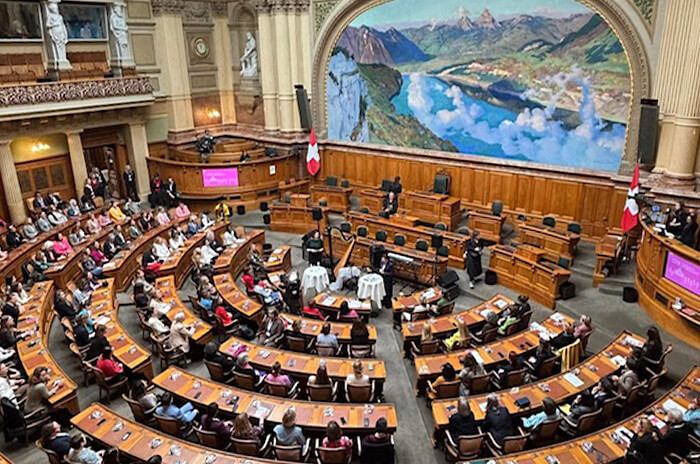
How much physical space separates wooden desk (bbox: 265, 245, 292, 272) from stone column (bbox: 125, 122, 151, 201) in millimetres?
9617

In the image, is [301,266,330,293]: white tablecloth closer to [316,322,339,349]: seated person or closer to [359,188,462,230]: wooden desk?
[316,322,339,349]: seated person

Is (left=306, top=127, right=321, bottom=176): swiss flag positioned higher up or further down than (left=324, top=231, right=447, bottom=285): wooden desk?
higher up

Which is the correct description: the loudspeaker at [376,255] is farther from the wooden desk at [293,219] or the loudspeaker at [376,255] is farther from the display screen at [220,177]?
the display screen at [220,177]

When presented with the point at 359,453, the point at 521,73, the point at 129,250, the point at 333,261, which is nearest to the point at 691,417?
the point at 359,453

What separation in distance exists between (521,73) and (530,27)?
1367 mm

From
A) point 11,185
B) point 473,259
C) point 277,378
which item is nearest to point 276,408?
point 277,378

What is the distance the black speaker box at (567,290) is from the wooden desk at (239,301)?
23.6 feet

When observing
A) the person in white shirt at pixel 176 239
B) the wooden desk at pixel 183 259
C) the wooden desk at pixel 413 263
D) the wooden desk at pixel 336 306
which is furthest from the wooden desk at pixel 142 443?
the wooden desk at pixel 413 263

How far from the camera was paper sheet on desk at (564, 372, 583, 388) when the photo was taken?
8777 mm

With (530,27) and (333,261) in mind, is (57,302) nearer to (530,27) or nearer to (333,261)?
(333,261)

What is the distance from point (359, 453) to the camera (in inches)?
317

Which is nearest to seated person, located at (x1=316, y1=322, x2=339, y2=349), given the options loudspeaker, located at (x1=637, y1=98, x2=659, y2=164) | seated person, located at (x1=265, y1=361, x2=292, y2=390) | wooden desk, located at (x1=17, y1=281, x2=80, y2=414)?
seated person, located at (x1=265, y1=361, x2=292, y2=390)

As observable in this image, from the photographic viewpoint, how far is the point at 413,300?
12547 millimetres

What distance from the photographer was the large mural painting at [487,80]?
51.0ft
